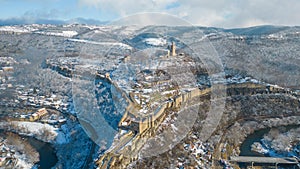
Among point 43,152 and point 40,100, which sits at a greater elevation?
point 40,100

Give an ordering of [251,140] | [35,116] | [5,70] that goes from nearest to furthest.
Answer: [251,140] → [35,116] → [5,70]

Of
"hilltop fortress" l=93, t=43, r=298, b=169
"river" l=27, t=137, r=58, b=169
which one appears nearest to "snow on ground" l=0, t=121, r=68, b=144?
"river" l=27, t=137, r=58, b=169

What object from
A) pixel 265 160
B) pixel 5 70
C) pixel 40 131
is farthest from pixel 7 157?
pixel 5 70

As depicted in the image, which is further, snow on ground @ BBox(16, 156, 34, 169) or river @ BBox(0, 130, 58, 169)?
river @ BBox(0, 130, 58, 169)

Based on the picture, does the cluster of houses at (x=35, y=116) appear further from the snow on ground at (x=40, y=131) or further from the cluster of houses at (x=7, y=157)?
the cluster of houses at (x=7, y=157)

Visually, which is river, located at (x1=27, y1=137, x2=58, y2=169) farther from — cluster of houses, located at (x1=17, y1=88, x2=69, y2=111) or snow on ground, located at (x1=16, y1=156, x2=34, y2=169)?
cluster of houses, located at (x1=17, y1=88, x2=69, y2=111)

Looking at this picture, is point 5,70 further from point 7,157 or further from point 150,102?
point 150,102

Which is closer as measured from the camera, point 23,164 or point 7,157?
point 23,164

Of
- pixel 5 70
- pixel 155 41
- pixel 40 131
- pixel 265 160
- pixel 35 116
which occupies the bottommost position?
pixel 265 160

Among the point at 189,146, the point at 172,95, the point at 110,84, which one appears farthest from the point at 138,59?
the point at 189,146
